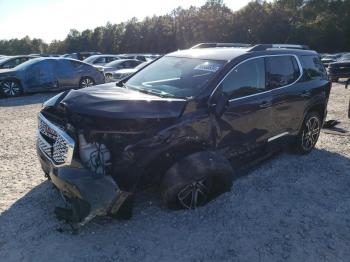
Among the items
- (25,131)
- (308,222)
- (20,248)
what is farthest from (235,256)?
(25,131)

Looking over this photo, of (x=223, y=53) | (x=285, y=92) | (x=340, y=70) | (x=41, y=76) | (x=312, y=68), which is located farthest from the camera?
(x=340, y=70)

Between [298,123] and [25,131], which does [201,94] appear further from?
[25,131]

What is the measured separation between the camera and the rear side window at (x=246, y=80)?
16.0 feet

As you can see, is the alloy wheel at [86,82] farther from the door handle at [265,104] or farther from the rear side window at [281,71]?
the door handle at [265,104]

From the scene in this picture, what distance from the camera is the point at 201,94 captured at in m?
4.59

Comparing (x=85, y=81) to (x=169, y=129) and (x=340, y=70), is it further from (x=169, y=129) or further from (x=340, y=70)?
(x=340, y=70)

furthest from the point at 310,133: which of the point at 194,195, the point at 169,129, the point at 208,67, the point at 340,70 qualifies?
the point at 340,70

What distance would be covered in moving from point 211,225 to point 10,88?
11.5 meters

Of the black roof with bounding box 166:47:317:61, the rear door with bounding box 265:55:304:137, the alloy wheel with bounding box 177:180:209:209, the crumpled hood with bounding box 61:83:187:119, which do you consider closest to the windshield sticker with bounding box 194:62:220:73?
the black roof with bounding box 166:47:317:61

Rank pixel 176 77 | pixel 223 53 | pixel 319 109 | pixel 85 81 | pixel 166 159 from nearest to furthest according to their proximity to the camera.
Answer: pixel 166 159 → pixel 176 77 → pixel 223 53 → pixel 319 109 → pixel 85 81

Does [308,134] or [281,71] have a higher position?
[281,71]

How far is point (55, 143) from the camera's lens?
422cm

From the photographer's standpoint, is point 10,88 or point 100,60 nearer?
point 10,88

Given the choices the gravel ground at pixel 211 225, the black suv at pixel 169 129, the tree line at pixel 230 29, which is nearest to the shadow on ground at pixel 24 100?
the gravel ground at pixel 211 225
